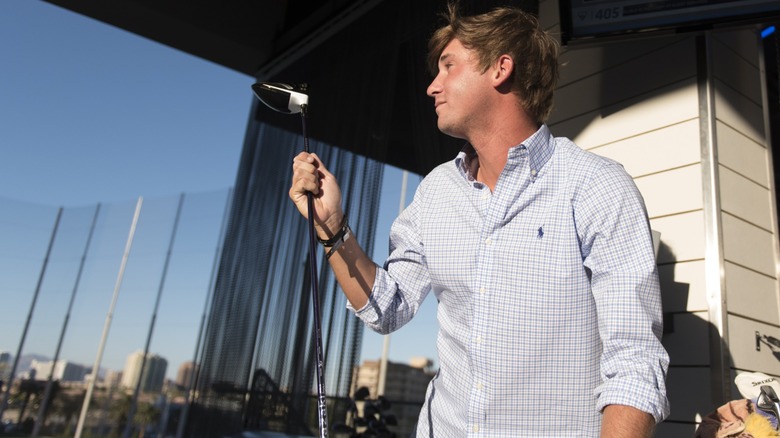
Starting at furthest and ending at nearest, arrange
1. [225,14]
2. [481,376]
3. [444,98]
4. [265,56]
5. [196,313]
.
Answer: [196,313]
[265,56]
[225,14]
[444,98]
[481,376]

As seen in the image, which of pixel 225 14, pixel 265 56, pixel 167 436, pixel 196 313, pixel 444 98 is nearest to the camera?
pixel 444 98

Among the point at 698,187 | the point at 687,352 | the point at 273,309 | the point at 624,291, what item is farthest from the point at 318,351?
the point at 273,309

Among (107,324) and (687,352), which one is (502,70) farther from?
(107,324)

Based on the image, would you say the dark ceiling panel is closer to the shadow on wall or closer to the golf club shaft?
the shadow on wall

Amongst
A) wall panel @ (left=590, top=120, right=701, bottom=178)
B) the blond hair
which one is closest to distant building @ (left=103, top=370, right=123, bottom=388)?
wall panel @ (left=590, top=120, right=701, bottom=178)

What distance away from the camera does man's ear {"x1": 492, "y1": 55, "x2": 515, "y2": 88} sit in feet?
3.61

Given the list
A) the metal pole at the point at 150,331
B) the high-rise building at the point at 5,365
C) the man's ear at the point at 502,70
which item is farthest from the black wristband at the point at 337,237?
the high-rise building at the point at 5,365

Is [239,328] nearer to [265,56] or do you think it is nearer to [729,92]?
[265,56]

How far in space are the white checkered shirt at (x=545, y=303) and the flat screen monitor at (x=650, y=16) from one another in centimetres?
124

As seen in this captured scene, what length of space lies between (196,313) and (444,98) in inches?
431

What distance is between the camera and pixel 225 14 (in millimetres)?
5051

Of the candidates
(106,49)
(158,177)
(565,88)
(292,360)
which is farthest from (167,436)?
(106,49)

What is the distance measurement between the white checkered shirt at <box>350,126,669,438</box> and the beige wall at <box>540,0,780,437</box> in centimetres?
103

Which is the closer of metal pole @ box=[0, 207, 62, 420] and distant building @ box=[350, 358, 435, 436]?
distant building @ box=[350, 358, 435, 436]
